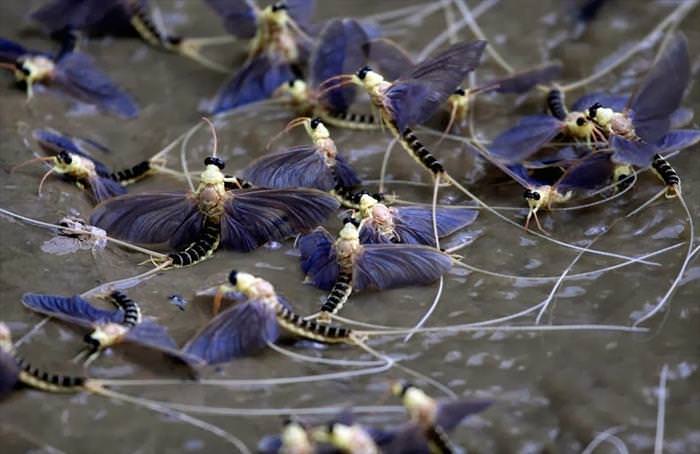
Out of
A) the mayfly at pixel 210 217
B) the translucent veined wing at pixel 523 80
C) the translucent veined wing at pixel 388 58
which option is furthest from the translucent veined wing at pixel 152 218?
the translucent veined wing at pixel 523 80

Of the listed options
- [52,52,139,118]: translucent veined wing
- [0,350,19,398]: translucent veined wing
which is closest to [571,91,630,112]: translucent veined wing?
[52,52,139,118]: translucent veined wing

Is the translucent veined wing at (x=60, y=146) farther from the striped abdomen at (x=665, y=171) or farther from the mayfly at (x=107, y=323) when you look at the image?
the striped abdomen at (x=665, y=171)

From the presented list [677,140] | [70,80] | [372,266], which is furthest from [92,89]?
[677,140]

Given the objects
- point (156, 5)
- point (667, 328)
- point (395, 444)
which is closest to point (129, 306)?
point (395, 444)

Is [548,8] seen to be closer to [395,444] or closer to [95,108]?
[95,108]

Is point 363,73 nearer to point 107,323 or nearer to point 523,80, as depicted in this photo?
point 523,80
